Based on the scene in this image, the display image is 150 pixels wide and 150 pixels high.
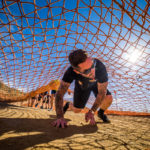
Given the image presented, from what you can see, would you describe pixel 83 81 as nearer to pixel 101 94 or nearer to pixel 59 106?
pixel 101 94

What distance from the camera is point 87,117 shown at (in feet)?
4.09

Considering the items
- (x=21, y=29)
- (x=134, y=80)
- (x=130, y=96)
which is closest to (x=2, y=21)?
(x=21, y=29)

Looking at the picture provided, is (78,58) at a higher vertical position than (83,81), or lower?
higher

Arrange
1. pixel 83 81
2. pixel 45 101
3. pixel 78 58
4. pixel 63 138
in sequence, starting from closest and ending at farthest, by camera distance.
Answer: pixel 63 138 → pixel 78 58 → pixel 83 81 → pixel 45 101

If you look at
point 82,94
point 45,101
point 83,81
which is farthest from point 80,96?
point 45,101

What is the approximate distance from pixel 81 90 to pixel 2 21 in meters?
3.44

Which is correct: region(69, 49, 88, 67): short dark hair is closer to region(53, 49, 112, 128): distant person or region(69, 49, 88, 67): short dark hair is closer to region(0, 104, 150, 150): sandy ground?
region(53, 49, 112, 128): distant person

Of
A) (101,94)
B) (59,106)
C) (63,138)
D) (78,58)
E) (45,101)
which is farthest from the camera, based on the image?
(45,101)

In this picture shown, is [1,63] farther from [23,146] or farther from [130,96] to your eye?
[130,96]

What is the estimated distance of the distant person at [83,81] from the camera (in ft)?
3.58

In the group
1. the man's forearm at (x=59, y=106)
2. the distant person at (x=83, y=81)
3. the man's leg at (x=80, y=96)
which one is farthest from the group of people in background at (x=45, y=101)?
the man's forearm at (x=59, y=106)

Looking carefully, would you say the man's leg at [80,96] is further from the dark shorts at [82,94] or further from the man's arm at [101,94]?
the man's arm at [101,94]

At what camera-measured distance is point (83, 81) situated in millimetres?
1567

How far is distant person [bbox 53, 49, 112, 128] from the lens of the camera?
1090 millimetres
